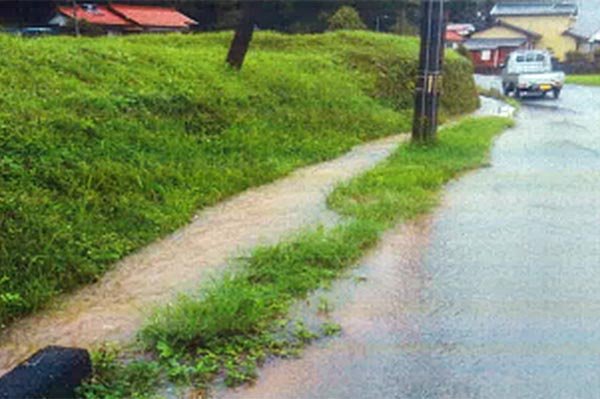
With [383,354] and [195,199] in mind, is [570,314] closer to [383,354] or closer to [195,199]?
[383,354]

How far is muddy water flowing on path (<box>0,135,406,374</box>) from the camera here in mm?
4492

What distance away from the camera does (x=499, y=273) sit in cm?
553

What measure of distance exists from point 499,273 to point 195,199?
3.66 meters

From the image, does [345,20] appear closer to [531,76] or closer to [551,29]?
[531,76]

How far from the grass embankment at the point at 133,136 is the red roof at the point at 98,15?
40.9 feet

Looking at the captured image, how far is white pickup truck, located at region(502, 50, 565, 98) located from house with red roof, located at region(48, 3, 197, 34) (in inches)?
518

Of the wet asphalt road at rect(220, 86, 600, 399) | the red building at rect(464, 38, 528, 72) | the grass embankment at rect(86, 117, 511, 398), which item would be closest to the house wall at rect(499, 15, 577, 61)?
the red building at rect(464, 38, 528, 72)

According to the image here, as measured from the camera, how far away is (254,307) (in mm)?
4391

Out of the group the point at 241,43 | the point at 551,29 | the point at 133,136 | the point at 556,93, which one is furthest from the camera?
the point at 551,29

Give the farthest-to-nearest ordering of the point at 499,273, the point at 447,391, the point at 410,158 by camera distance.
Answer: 1. the point at 410,158
2. the point at 499,273
3. the point at 447,391

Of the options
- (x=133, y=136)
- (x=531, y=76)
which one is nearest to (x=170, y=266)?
(x=133, y=136)

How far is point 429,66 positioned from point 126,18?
19.5 m

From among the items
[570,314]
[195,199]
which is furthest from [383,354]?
[195,199]

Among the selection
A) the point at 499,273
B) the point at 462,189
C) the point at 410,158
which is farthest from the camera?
the point at 410,158
